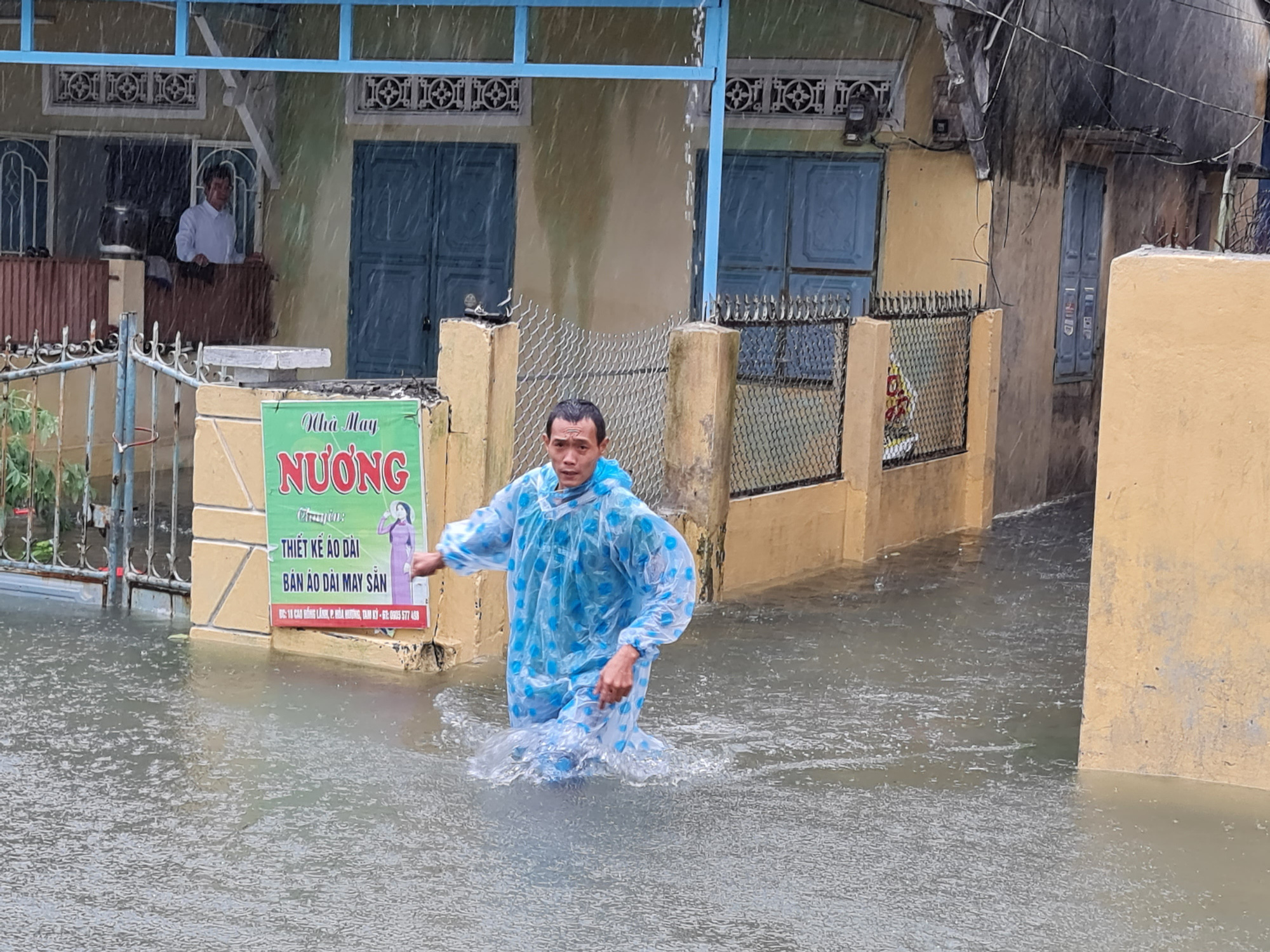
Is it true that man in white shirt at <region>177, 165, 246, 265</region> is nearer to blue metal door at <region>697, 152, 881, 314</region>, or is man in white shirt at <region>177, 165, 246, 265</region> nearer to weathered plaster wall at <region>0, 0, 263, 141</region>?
weathered plaster wall at <region>0, 0, 263, 141</region>

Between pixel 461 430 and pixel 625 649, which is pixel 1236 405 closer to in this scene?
pixel 625 649

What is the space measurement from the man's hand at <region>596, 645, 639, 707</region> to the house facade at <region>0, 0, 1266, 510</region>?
6839 mm

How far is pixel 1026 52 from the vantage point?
12.5 metres

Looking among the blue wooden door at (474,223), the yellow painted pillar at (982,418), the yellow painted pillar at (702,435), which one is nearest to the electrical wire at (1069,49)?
the yellow painted pillar at (982,418)

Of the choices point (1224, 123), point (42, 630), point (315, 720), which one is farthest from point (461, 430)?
point (1224, 123)

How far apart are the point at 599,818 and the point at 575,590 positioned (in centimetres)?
76

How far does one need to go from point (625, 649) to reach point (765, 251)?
23.5 ft

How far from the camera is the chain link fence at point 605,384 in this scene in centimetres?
976

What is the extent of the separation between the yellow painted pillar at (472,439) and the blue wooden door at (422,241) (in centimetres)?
555

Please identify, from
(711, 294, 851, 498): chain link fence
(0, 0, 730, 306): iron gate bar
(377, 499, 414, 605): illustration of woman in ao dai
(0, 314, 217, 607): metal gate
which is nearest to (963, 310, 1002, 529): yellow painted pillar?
(711, 294, 851, 498): chain link fence

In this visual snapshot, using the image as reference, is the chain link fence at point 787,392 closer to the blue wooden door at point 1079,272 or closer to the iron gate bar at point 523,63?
the iron gate bar at point 523,63

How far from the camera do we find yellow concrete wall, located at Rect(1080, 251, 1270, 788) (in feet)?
19.1

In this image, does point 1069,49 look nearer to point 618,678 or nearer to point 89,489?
point 89,489

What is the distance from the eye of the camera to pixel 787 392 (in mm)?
10234
